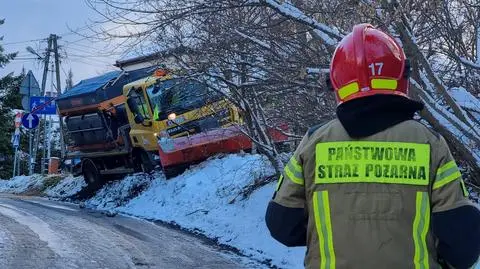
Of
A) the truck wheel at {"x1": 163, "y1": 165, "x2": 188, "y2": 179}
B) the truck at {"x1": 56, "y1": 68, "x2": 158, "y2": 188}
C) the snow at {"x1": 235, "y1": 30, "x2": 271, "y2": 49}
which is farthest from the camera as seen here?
the truck at {"x1": 56, "y1": 68, "x2": 158, "y2": 188}

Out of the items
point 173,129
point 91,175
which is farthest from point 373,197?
point 91,175

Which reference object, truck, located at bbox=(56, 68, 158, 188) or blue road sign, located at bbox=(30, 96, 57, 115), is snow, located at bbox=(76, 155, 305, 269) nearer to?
truck, located at bbox=(56, 68, 158, 188)

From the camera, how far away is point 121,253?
27.6 ft

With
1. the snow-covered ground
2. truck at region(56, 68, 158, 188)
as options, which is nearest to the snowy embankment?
the snow-covered ground

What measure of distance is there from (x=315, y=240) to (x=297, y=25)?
18.8ft

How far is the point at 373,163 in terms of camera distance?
2.06m

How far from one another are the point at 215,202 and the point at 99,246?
3.84 metres

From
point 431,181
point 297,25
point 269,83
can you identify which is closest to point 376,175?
point 431,181

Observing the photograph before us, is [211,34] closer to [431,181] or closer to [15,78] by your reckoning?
[431,181]

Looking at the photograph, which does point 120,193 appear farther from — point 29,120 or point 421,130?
point 421,130

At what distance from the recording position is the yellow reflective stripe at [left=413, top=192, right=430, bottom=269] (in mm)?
1982

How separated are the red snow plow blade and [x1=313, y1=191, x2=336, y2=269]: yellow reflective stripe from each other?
40.6ft

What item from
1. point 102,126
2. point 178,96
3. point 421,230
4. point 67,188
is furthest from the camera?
point 67,188

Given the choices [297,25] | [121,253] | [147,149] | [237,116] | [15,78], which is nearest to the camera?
[297,25]
